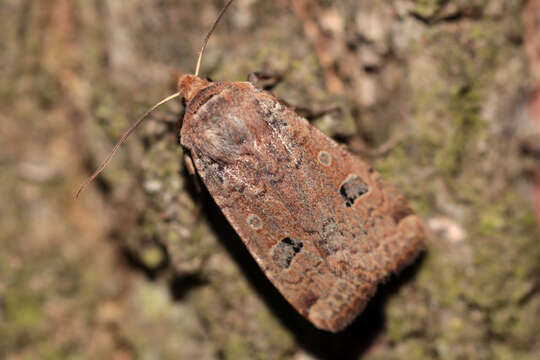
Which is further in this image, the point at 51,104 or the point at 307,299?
the point at 51,104

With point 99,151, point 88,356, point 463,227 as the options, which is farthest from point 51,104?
point 463,227

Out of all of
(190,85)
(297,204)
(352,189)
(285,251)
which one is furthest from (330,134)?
(190,85)

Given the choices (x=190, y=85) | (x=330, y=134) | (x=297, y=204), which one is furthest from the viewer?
(x=330, y=134)

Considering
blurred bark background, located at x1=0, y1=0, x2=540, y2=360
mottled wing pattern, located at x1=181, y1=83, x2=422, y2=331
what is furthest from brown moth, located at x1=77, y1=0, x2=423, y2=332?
blurred bark background, located at x1=0, y1=0, x2=540, y2=360

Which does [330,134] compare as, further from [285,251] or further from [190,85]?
[190,85]

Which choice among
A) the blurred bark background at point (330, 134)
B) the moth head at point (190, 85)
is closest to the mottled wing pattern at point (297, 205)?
the moth head at point (190, 85)

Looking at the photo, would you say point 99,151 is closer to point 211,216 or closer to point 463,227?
point 211,216
